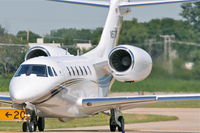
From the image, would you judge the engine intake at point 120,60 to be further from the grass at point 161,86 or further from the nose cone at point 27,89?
the grass at point 161,86

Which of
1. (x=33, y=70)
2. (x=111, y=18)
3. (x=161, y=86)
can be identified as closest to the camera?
(x=33, y=70)

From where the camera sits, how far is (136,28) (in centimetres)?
5525

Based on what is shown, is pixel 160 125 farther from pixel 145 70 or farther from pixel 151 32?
pixel 151 32

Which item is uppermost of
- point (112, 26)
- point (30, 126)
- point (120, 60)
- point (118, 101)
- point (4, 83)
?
point (112, 26)

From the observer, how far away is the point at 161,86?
42.0 m

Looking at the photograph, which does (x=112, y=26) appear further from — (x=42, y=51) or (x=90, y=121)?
(x=90, y=121)

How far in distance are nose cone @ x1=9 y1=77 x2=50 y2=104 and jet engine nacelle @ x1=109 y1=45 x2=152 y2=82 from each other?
14.2 feet

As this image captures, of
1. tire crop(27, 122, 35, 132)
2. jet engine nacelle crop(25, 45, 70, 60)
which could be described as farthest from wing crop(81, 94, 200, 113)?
jet engine nacelle crop(25, 45, 70, 60)

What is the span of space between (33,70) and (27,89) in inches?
48.6

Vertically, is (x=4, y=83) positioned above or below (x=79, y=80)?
below

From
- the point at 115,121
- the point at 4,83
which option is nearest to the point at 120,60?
the point at 115,121

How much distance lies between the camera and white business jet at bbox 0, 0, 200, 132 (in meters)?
23.0

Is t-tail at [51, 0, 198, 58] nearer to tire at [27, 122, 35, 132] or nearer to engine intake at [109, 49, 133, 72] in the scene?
engine intake at [109, 49, 133, 72]

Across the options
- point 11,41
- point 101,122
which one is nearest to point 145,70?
point 101,122
